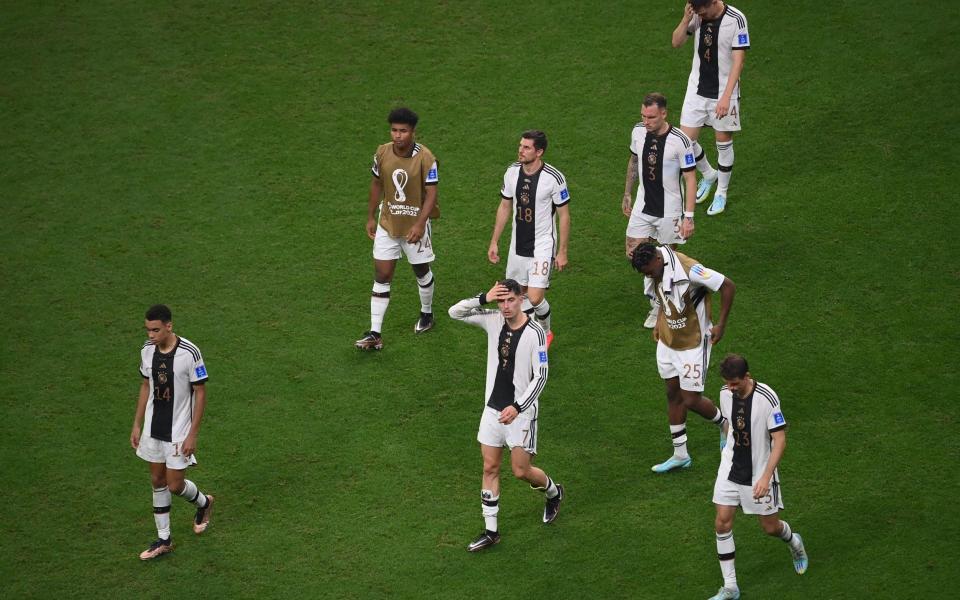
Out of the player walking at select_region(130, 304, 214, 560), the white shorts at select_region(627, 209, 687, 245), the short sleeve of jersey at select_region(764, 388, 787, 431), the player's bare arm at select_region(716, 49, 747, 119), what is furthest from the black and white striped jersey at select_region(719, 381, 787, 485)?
the player's bare arm at select_region(716, 49, 747, 119)

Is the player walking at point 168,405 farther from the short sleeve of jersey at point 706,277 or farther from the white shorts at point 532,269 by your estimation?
the short sleeve of jersey at point 706,277

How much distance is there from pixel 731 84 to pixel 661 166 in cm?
175

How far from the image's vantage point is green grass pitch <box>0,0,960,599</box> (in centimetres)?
959

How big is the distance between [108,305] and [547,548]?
587cm

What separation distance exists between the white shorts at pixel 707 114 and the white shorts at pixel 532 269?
2.96m

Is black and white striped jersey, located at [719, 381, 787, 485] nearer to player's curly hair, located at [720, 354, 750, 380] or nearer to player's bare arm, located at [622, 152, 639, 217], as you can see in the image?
player's curly hair, located at [720, 354, 750, 380]

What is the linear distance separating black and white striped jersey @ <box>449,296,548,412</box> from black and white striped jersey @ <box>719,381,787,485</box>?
1.44 m

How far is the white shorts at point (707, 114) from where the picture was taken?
506 inches

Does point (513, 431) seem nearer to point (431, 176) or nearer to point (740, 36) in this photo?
point (431, 176)

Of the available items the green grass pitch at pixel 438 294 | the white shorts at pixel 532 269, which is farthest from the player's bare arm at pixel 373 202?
the white shorts at pixel 532 269

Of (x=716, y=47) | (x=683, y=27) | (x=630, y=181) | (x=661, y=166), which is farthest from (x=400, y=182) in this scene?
(x=716, y=47)

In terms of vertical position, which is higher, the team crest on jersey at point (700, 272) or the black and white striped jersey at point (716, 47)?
the black and white striped jersey at point (716, 47)

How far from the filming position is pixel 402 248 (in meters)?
11.9

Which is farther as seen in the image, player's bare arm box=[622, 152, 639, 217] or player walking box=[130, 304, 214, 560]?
player's bare arm box=[622, 152, 639, 217]
